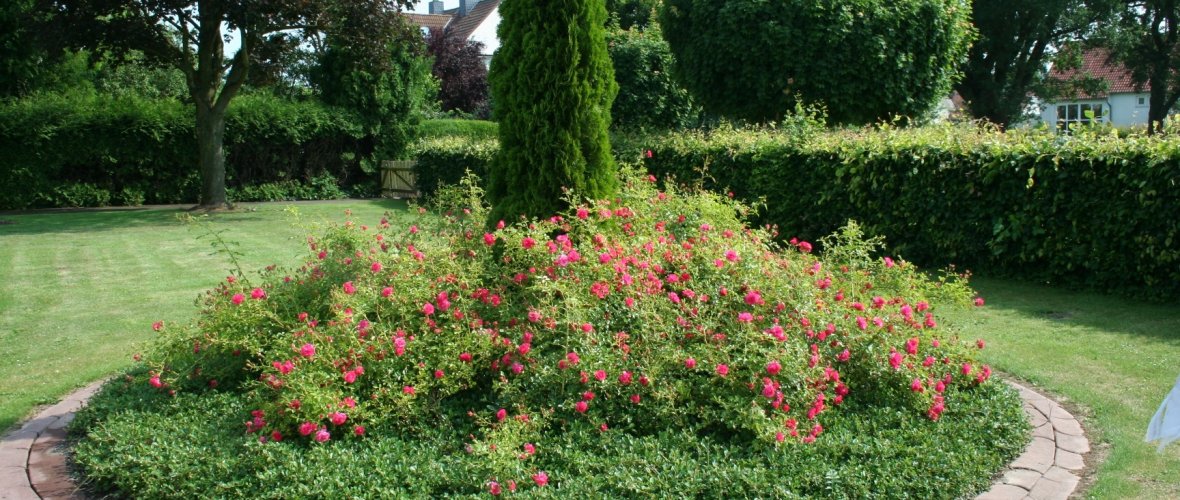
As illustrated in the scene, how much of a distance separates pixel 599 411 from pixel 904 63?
36.6ft

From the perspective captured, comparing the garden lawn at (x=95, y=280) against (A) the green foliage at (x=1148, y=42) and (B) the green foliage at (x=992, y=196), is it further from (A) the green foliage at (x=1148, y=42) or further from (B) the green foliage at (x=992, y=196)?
(A) the green foliage at (x=1148, y=42)

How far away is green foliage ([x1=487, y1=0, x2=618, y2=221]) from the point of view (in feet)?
16.8

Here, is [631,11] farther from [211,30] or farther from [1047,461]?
[1047,461]

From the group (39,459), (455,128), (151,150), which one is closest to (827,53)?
(39,459)

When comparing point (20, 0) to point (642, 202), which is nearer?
point (642, 202)

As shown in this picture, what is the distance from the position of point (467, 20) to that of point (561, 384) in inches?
1825

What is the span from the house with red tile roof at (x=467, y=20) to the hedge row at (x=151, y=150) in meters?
16.5

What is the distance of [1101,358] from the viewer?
5609 millimetres

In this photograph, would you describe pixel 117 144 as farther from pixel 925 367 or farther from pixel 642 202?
pixel 925 367

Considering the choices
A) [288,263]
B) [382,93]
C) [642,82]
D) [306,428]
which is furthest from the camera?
[382,93]

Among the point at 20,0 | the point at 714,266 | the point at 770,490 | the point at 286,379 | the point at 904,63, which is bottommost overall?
the point at 770,490

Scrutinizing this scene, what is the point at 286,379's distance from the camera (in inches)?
151

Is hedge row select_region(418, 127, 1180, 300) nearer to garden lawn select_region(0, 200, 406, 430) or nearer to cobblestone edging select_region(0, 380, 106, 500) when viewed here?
garden lawn select_region(0, 200, 406, 430)

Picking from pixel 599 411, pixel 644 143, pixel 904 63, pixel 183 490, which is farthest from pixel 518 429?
pixel 904 63
